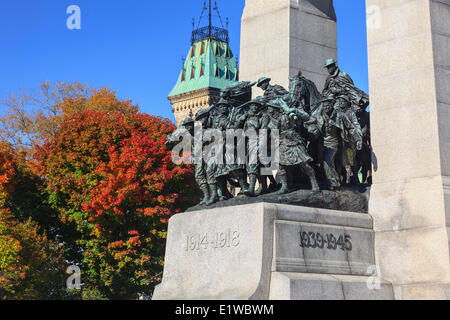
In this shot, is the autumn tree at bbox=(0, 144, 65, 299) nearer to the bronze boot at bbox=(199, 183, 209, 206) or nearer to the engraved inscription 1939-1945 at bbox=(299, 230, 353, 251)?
the bronze boot at bbox=(199, 183, 209, 206)

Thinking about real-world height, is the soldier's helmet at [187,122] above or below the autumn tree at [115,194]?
below

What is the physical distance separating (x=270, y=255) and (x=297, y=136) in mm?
2915

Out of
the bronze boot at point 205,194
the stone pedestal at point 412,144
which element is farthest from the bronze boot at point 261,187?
the stone pedestal at point 412,144

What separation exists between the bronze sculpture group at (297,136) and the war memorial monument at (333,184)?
29mm

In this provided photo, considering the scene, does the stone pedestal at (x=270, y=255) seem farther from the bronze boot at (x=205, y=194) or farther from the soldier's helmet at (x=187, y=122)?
the soldier's helmet at (x=187, y=122)

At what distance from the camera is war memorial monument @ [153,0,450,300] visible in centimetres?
1388

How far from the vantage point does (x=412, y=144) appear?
50.8ft

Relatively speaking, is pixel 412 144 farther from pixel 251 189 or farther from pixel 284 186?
pixel 251 189

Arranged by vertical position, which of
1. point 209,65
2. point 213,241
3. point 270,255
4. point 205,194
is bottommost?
point 270,255

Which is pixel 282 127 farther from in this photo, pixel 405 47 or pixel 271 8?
pixel 271 8

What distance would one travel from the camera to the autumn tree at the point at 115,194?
33.9 meters

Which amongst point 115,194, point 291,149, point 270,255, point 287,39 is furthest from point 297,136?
point 115,194

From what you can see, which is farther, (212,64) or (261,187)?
(212,64)

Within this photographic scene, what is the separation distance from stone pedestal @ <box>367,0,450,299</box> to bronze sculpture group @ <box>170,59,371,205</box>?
0.68m
